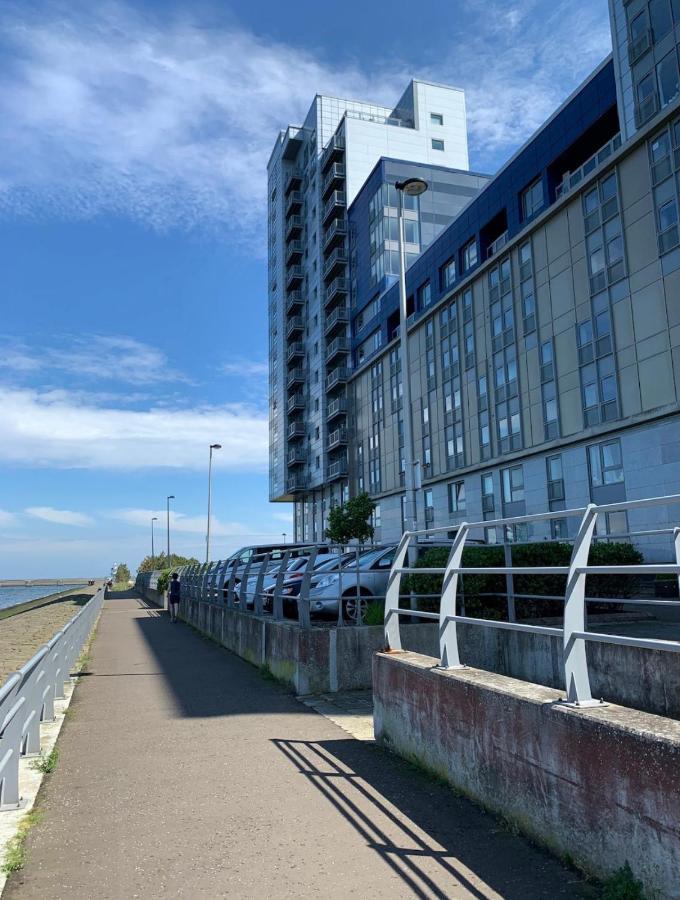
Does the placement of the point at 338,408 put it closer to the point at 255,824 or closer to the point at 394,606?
the point at 394,606

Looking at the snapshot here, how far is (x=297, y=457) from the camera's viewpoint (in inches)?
2657

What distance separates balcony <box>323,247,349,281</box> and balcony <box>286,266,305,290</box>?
937cm

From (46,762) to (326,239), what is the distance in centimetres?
5967

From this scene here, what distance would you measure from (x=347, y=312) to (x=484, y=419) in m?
25.2

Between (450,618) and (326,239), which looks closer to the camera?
(450,618)

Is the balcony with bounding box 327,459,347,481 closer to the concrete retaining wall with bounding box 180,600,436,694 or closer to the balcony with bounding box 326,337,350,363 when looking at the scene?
the balcony with bounding box 326,337,350,363

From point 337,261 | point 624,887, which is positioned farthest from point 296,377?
point 624,887

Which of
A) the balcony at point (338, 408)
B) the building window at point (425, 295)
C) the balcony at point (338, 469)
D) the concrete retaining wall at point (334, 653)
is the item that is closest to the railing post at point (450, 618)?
the concrete retaining wall at point (334, 653)

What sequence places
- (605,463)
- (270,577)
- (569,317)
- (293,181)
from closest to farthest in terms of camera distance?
(270,577)
(605,463)
(569,317)
(293,181)

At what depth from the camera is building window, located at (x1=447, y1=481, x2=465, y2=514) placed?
38688 mm

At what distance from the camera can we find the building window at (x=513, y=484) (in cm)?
3347

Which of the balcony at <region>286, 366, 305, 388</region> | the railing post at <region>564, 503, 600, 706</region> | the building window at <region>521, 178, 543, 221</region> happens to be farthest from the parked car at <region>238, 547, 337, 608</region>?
the balcony at <region>286, 366, 305, 388</region>

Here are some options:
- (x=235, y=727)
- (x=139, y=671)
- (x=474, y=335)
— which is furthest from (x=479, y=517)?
(x=235, y=727)

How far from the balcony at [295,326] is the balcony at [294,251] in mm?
5988
